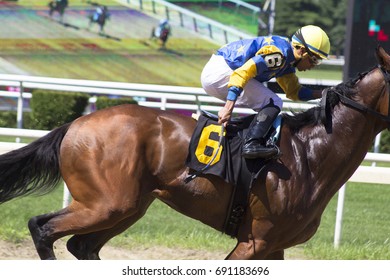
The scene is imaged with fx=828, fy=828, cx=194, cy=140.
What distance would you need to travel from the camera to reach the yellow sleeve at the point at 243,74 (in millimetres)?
4531

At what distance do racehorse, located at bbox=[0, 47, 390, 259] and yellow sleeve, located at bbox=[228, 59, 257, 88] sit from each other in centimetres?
39

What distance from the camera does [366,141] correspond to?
4.75 meters

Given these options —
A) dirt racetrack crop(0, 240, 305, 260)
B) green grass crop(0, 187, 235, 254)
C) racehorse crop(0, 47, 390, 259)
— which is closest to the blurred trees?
green grass crop(0, 187, 235, 254)

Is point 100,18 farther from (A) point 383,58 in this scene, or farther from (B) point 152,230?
(A) point 383,58

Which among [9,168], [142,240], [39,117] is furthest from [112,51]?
[9,168]

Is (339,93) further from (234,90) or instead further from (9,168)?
(9,168)

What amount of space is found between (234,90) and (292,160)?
20.6 inches

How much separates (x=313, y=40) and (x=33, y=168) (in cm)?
180

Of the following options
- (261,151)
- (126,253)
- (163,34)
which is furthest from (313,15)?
(261,151)

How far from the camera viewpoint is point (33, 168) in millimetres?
4910
